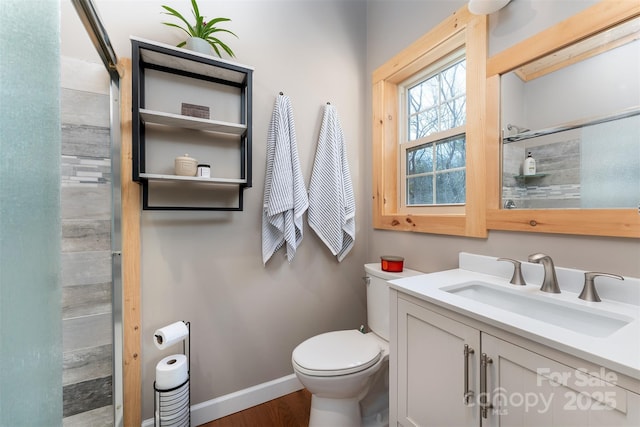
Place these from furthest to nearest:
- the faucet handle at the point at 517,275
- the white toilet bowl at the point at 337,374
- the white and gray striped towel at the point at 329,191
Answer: the white and gray striped towel at the point at 329,191 → the white toilet bowl at the point at 337,374 → the faucet handle at the point at 517,275

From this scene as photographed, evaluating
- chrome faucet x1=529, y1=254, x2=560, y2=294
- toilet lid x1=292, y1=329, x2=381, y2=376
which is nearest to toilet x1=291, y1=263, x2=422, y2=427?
toilet lid x1=292, y1=329, x2=381, y2=376

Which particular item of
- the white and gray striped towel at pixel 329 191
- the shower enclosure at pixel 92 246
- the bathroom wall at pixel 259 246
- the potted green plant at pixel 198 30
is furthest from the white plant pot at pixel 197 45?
the white and gray striped towel at pixel 329 191

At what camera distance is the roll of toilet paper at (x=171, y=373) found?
3.80ft

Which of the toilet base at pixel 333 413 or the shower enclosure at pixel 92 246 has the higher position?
the shower enclosure at pixel 92 246

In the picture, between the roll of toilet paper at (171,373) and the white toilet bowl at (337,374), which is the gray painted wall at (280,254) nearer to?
the roll of toilet paper at (171,373)

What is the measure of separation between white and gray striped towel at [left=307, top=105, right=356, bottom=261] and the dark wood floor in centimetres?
91

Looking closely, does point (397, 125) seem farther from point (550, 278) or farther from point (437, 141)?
point (550, 278)

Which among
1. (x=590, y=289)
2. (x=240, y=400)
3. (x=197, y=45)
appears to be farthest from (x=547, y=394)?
(x=197, y=45)

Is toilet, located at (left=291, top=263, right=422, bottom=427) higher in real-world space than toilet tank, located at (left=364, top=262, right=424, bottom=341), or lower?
lower

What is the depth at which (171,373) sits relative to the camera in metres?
1.17

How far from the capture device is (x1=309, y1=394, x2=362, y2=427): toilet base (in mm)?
1221

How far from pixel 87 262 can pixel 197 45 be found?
3.69ft

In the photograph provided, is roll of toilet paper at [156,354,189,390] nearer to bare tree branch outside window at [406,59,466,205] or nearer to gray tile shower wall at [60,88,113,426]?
gray tile shower wall at [60,88,113,426]

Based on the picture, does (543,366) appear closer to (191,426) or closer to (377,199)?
(377,199)
